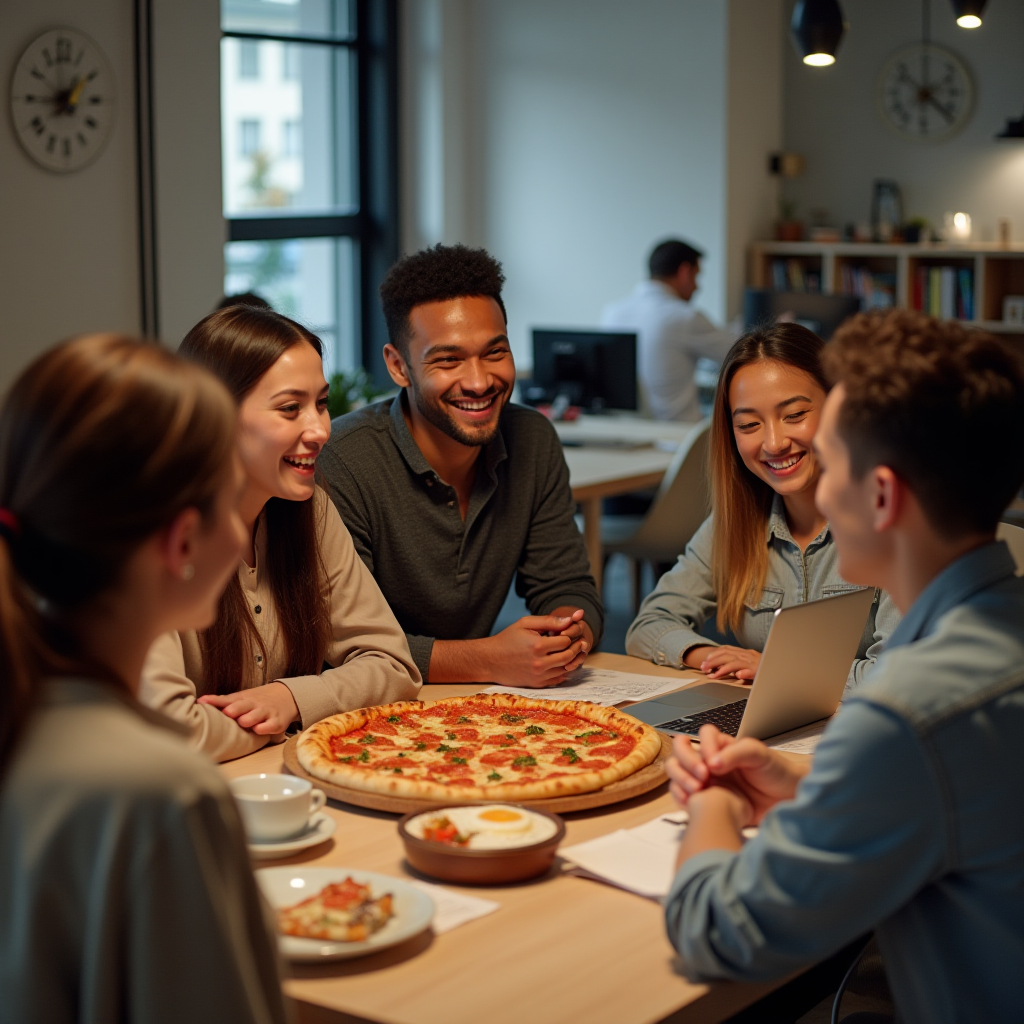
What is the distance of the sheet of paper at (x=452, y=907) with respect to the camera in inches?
56.1

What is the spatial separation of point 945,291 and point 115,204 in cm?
446

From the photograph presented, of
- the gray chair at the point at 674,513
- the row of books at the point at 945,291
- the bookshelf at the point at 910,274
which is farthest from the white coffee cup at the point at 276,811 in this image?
the row of books at the point at 945,291

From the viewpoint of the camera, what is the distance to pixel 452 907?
1462 mm

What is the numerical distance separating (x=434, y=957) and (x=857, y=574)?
576mm

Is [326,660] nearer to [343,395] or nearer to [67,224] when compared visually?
[343,395]

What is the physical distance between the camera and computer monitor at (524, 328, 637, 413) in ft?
19.4

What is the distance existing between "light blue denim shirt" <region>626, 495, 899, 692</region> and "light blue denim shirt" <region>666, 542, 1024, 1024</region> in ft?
3.23

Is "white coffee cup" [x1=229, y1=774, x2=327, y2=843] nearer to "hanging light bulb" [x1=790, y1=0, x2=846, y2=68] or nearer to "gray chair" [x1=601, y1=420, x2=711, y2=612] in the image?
"gray chair" [x1=601, y1=420, x2=711, y2=612]

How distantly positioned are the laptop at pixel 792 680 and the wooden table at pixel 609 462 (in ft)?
6.43

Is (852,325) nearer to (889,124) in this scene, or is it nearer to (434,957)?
(434,957)

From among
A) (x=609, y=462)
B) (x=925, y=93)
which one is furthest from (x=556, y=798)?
(x=925, y=93)

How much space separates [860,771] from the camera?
47.4 inches

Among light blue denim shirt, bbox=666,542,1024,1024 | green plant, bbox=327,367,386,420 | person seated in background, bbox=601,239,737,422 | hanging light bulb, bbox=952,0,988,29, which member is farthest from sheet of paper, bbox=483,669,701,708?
person seated in background, bbox=601,239,737,422

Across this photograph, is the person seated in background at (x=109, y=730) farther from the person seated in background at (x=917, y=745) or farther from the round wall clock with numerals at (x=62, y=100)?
the round wall clock with numerals at (x=62, y=100)
